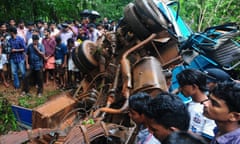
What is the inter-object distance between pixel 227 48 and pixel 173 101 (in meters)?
3.43

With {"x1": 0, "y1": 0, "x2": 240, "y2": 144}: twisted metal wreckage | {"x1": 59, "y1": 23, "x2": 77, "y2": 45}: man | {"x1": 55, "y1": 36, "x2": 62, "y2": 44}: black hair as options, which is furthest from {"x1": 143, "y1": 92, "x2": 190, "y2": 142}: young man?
{"x1": 59, "y1": 23, "x2": 77, "y2": 45}: man

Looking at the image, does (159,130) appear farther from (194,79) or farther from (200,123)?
(194,79)

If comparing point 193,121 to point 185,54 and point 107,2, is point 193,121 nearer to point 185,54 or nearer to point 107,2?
point 185,54

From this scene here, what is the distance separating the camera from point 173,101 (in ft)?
6.46

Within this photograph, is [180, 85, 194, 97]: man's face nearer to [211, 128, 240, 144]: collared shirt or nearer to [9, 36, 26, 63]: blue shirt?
[211, 128, 240, 144]: collared shirt

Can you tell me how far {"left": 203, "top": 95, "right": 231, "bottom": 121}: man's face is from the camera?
6.41ft

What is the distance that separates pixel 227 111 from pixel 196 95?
75cm

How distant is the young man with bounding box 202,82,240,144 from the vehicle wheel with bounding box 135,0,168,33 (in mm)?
3251

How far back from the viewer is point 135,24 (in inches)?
212

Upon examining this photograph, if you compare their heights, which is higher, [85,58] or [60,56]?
[85,58]

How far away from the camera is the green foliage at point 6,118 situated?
5.20 m

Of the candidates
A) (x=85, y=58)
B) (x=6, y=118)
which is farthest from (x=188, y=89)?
(x=85, y=58)

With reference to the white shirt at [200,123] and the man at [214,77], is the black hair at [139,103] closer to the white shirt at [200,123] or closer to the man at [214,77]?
the white shirt at [200,123]

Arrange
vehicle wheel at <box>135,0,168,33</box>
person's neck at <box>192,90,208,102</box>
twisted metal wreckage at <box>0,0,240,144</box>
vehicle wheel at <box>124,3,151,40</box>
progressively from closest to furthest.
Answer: person's neck at <box>192,90,208,102</box> < twisted metal wreckage at <box>0,0,240,144</box> < vehicle wheel at <box>135,0,168,33</box> < vehicle wheel at <box>124,3,151,40</box>
